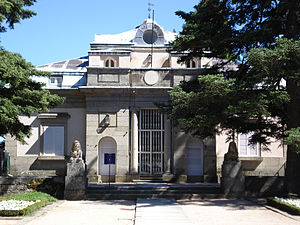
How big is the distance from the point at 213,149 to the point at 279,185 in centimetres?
560

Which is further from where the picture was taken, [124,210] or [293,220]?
[124,210]

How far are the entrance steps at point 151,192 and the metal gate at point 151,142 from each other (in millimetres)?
4410

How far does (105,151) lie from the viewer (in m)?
22.2

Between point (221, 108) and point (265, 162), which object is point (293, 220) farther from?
point (265, 162)

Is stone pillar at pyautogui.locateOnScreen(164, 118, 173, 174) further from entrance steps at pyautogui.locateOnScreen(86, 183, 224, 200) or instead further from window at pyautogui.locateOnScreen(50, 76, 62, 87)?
window at pyautogui.locateOnScreen(50, 76, 62, 87)

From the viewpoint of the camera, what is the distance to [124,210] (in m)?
12.9

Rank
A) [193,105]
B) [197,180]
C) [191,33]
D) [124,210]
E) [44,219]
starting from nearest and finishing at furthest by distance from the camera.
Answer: [44,219]
[124,210]
[193,105]
[191,33]
[197,180]

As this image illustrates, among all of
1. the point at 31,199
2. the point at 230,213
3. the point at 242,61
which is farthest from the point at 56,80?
the point at 230,213

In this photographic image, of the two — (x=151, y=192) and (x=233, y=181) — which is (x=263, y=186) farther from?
(x=151, y=192)

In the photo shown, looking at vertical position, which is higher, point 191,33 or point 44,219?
point 191,33

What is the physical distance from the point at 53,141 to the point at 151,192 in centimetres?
824

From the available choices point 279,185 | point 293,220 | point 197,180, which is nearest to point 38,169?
point 197,180

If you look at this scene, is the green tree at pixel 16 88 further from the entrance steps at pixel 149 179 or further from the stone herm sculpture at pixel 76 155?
the entrance steps at pixel 149 179

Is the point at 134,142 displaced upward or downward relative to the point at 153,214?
upward
